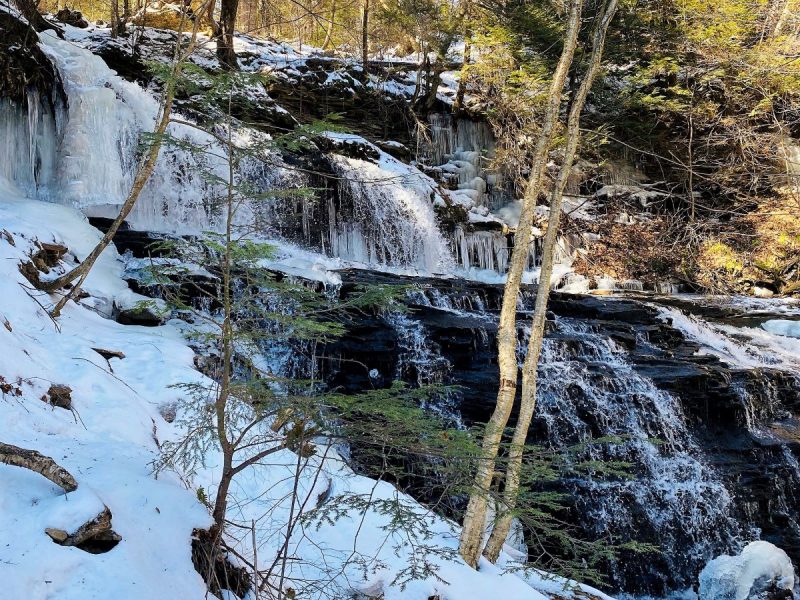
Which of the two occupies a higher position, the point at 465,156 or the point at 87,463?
the point at 465,156

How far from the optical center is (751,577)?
5871 millimetres

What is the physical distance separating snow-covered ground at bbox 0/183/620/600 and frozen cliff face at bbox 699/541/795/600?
1700mm

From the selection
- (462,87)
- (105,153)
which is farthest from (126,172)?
(462,87)

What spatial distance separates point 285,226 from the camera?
13.9 m

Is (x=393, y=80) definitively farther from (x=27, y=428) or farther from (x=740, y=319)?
(x=27, y=428)

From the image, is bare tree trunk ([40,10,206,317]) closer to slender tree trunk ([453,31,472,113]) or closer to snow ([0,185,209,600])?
snow ([0,185,209,600])

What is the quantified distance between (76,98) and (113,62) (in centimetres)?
450

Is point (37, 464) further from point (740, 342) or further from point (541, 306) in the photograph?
point (740, 342)

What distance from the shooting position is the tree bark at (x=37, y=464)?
2455 mm

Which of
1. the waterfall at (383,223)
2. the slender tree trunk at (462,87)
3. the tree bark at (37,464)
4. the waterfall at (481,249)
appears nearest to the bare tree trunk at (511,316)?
the tree bark at (37,464)

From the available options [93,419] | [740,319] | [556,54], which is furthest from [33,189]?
[740,319]

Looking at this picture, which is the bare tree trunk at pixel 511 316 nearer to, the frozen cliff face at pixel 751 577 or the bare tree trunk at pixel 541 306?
the bare tree trunk at pixel 541 306

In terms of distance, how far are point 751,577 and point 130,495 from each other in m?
6.05

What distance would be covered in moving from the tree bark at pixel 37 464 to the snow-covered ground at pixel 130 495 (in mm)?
51
